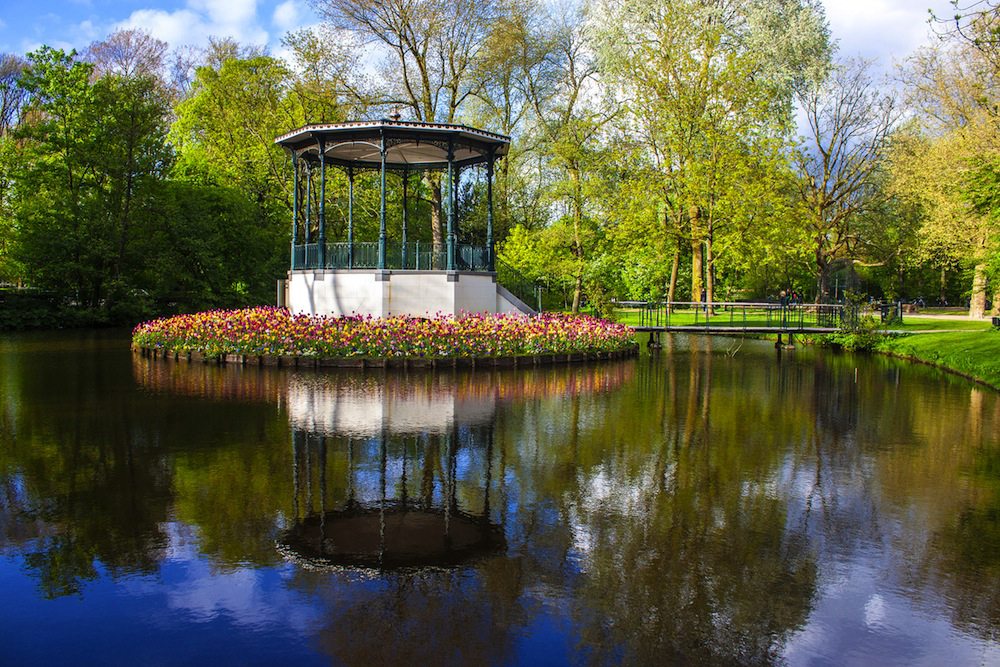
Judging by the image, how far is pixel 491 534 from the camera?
6582mm

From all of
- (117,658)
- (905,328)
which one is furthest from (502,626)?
(905,328)

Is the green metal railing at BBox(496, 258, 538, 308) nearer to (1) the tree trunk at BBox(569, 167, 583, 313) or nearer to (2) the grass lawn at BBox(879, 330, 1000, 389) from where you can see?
(1) the tree trunk at BBox(569, 167, 583, 313)

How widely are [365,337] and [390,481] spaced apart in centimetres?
1083

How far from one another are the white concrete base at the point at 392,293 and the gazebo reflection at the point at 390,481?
31.1 feet

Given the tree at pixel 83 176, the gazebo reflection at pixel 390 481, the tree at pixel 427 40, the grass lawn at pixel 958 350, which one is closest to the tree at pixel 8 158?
the tree at pixel 83 176

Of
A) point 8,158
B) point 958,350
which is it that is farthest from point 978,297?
point 8,158

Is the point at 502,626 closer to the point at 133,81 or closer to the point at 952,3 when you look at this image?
the point at 952,3

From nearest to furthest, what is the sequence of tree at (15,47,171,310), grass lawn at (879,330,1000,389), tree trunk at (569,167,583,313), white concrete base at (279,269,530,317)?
1. grass lawn at (879,330,1000,389)
2. white concrete base at (279,269,530,317)
3. tree trunk at (569,167,583,313)
4. tree at (15,47,171,310)

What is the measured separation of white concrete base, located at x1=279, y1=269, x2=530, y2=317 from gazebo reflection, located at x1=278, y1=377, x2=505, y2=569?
949 cm

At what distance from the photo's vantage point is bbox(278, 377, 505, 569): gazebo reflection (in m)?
6.21

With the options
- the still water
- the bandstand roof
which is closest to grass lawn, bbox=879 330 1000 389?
the still water

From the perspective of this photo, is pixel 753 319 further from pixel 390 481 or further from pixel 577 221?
pixel 390 481

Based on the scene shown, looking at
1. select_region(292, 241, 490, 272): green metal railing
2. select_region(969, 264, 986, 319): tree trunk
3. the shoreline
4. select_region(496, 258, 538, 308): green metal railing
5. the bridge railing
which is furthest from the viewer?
select_region(969, 264, 986, 319): tree trunk

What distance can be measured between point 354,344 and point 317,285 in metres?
5.92
